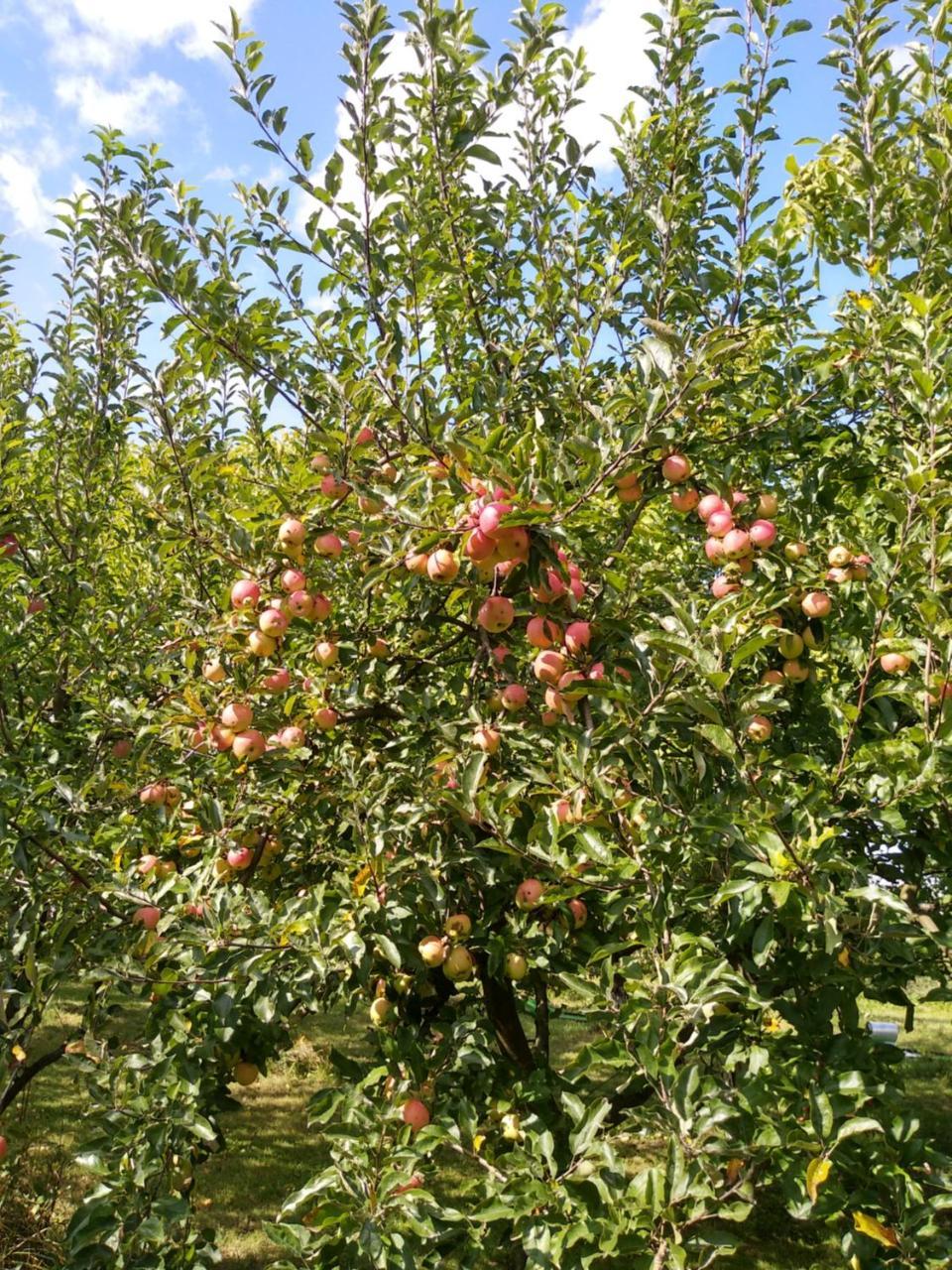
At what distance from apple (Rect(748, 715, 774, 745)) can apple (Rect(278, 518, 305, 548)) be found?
1.32 metres

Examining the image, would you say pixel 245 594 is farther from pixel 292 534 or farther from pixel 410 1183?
pixel 410 1183

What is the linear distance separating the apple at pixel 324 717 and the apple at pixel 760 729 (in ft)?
3.94

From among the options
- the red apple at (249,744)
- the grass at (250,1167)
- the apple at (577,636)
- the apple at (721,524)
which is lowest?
the grass at (250,1167)

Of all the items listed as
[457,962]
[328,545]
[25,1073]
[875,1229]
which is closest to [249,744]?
[328,545]

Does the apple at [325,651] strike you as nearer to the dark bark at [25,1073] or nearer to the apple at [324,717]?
the apple at [324,717]

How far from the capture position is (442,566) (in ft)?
7.25

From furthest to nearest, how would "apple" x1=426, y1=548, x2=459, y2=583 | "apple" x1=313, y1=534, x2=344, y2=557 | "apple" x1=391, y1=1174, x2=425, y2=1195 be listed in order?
"apple" x1=313, y1=534, x2=344, y2=557 → "apple" x1=426, y1=548, x2=459, y2=583 → "apple" x1=391, y1=1174, x2=425, y2=1195

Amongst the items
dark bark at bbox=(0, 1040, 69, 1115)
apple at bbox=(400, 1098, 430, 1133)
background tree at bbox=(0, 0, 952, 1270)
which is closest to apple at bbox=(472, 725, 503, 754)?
background tree at bbox=(0, 0, 952, 1270)

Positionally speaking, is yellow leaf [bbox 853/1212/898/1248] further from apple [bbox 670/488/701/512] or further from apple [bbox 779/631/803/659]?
apple [bbox 670/488/701/512]

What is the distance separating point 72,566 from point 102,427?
0.74 meters

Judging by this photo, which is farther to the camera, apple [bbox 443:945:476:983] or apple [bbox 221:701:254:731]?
apple [bbox 221:701:254:731]

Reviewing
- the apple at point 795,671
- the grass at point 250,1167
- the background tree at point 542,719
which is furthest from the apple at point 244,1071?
the apple at point 795,671

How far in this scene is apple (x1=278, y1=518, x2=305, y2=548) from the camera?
8.10 feet

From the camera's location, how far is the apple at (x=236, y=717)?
2619 mm
